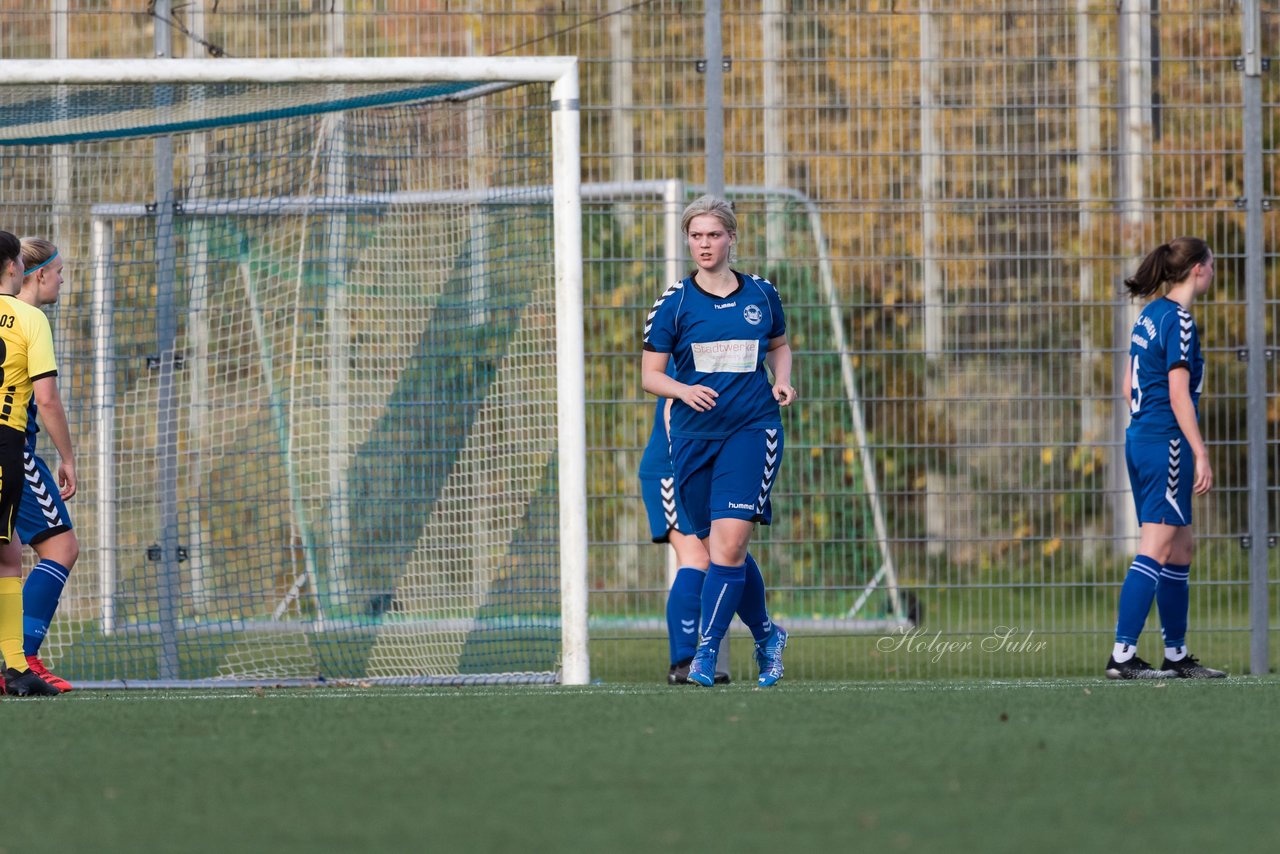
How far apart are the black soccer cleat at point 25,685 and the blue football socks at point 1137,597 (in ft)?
13.4

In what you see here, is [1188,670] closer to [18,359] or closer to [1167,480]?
[1167,480]

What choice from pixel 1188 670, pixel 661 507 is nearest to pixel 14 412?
pixel 661 507

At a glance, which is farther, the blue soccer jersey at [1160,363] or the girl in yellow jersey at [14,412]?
the blue soccer jersey at [1160,363]

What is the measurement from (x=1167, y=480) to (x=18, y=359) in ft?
14.3

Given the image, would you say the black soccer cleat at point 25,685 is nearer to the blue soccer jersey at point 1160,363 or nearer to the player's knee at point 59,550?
the player's knee at point 59,550

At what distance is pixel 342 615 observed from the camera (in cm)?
790

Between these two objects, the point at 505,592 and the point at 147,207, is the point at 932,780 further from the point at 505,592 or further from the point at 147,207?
the point at 147,207

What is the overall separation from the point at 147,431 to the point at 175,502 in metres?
0.40

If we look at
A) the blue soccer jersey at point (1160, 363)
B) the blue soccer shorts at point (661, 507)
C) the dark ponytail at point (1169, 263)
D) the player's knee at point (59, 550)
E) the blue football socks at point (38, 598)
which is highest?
the dark ponytail at point (1169, 263)

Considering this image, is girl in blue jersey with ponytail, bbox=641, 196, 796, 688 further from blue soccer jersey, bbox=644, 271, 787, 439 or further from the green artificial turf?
the green artificial turf

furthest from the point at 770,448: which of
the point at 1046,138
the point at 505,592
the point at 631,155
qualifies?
the point at 1046,138

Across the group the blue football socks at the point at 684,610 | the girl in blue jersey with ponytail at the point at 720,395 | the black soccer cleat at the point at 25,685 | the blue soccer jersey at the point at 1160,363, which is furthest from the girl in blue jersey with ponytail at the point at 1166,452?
the black soccer cleat at the point at 25,685

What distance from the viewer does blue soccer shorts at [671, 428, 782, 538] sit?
6371 mm

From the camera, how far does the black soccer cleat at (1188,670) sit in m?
7.25
